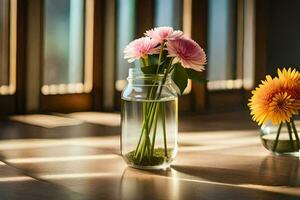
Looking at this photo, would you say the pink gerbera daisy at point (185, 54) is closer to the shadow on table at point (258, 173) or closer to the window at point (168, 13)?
the shadow on table at point (258, 173)

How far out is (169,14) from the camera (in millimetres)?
2805

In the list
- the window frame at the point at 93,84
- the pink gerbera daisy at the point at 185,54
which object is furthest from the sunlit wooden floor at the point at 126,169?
the window frame at the point at 93,84

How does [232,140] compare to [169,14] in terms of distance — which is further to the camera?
[169,14]

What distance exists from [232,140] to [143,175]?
57cm

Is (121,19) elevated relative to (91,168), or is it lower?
elevated

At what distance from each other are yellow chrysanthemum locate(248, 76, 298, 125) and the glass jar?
210mm

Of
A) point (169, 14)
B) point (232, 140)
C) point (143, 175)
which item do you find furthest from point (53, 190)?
point (169, 14)

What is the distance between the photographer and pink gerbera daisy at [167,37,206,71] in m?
1.44

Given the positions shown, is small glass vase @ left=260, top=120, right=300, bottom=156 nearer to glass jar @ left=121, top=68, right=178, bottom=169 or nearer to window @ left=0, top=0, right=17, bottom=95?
glass jar @ left=121, top=68, right=178, bottom=169

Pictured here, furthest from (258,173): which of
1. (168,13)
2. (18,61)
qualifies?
(168,13)

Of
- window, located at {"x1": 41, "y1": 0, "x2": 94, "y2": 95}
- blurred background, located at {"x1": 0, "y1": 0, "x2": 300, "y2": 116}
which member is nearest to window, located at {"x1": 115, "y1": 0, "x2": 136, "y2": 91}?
blurred background, located at {"x1": 0, "y1": 0, "x2": 300, "y2": 116}

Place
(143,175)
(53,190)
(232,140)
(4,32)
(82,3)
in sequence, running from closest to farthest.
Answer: (53,190), (143,175), (232,140), (4,32), (82,3)

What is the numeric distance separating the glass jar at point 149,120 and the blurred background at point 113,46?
1.04 metres

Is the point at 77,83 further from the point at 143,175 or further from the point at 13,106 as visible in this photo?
the point at 143,175
